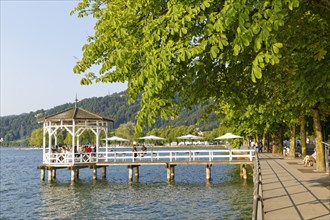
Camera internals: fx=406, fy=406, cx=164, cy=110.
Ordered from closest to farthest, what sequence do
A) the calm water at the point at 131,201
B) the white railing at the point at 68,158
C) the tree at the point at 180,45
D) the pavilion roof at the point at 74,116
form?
the tree at the point at 180,45 → the calm water at the point at 131,201 → the white railing at the point at 68,158 → the pavilion roof at the point at 74,116

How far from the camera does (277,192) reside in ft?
47.5

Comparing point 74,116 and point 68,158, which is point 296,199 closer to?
Answer: point 68,158

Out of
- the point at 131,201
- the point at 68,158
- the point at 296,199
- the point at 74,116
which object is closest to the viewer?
the point at 296,199

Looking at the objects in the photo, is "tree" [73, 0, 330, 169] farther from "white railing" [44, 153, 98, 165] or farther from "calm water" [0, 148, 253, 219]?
"white railing" [44, 153, 98, 165]

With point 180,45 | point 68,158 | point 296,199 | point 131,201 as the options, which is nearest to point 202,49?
point 180,45

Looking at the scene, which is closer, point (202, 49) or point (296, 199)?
point (202, 49)

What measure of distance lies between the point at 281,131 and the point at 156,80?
1669 inches

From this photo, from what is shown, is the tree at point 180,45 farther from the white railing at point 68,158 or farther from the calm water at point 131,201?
the white railing at point 68,158

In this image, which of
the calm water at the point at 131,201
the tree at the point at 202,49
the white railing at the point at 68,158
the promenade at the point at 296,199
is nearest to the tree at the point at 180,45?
the tree at the point at 202,49

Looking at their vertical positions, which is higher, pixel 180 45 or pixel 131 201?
pixel 180 45

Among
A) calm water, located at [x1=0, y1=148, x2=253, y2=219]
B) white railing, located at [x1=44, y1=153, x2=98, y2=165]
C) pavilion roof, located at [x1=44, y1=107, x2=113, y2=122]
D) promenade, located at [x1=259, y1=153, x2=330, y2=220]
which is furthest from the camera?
pavilion roof, located at [x1=44, y1=107, x2=113, y2=122]

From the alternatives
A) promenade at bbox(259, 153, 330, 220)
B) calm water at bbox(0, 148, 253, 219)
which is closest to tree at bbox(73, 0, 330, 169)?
promenade at bbox(259, 153, 330, 220)

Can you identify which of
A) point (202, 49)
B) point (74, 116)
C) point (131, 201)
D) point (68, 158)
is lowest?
point (131, 201)

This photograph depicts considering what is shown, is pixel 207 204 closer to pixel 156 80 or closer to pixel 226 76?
pixel 226 76
